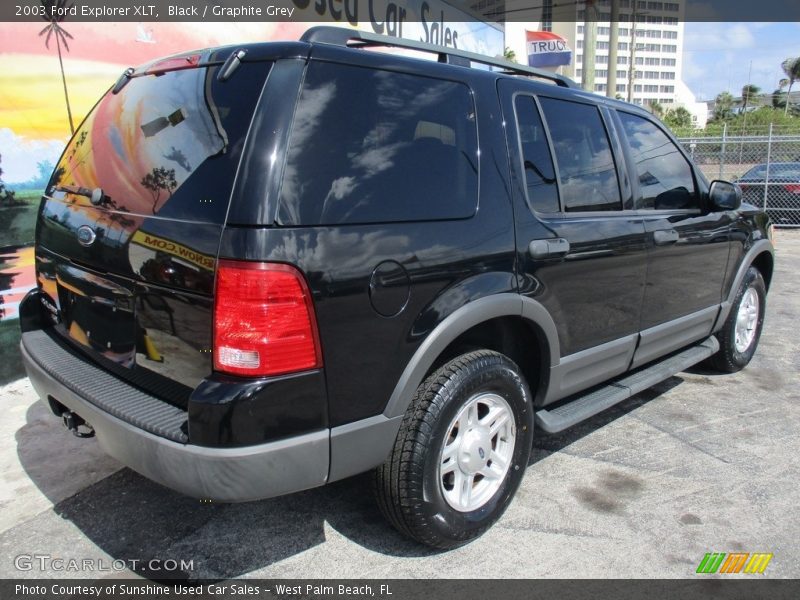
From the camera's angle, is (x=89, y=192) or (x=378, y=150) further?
(x=89, y=192)

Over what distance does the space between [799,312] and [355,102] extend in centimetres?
659

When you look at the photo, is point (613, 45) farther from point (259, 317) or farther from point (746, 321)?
point (259, 317)

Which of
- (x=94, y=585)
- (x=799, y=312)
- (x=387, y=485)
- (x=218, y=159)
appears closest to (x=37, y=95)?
(x=218, y=159)

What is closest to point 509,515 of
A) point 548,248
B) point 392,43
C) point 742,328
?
point 548,248

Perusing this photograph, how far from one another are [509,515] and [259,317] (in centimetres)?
170

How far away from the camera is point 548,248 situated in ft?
9.55

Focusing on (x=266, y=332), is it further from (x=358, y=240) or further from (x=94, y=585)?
(x=94, y=585)

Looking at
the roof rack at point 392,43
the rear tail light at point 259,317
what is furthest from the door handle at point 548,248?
the rear tail light at point 259,317

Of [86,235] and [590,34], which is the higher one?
[590,34]

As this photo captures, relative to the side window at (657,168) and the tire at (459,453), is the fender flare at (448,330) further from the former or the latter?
the side window at (657,168)

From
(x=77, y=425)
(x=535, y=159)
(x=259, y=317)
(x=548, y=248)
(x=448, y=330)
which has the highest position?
(x=535, y=159)

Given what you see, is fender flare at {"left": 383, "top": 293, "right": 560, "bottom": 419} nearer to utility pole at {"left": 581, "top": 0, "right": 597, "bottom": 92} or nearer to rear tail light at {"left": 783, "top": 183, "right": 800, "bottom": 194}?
utility pole at {"left": 581, "top": 0, "right": 597, "bottom": 92}

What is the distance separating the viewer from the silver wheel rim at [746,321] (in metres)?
4.91

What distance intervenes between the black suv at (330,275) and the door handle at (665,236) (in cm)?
34
